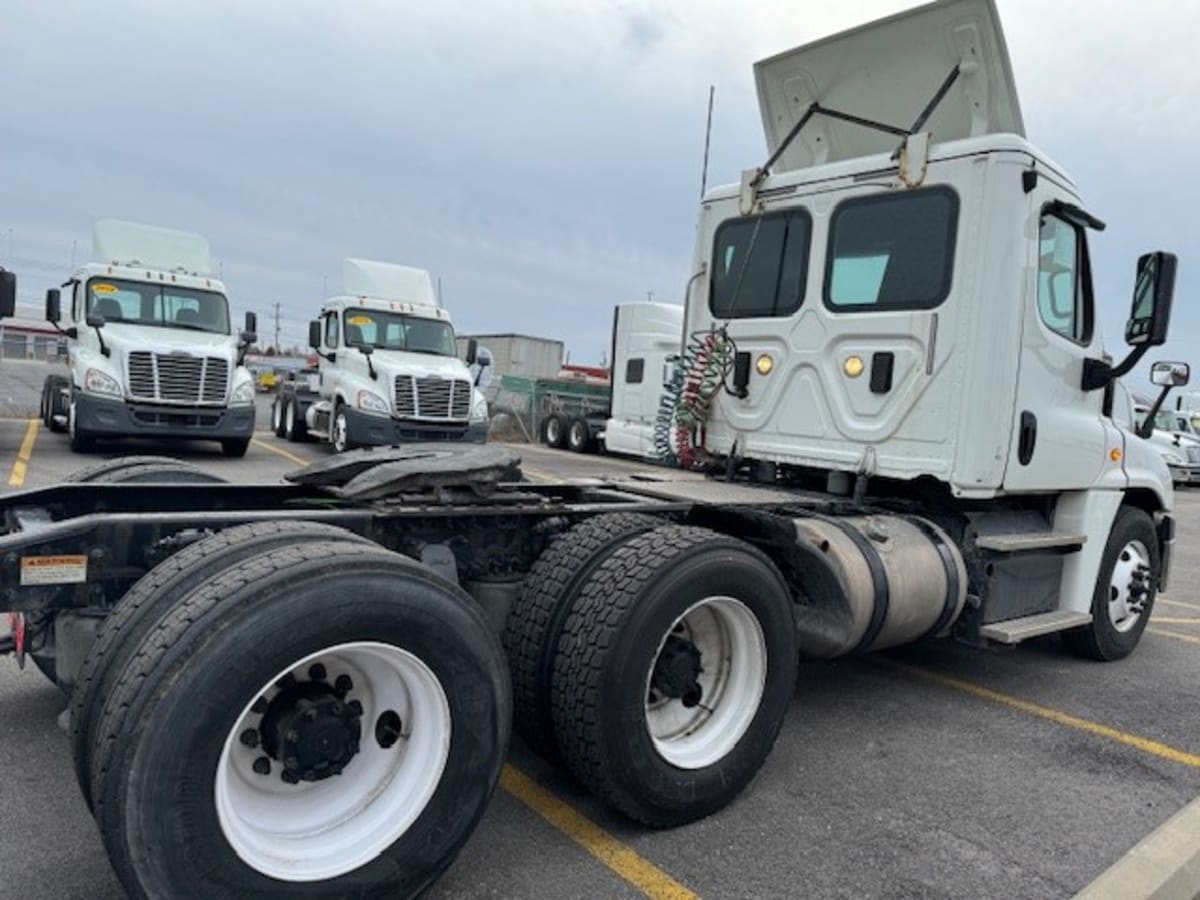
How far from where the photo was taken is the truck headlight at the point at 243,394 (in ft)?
44.3

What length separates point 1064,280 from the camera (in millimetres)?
4938

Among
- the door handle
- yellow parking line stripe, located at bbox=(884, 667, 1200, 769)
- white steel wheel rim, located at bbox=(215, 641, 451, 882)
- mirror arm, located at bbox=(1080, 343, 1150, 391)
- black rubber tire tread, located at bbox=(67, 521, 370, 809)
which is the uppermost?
mirror arm, located at bbox=(1080, 343, 1150, 391)

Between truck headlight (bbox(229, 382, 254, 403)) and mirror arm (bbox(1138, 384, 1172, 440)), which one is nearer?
mirror arm (bbox(1138, 384, 1172, 440))

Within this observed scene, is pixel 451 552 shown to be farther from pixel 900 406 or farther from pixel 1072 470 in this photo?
pixel 1072 470

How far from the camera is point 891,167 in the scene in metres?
4.86

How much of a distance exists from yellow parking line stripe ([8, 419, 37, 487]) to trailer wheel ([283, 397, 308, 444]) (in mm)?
4350

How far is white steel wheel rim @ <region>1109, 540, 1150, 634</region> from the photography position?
18.5 feet

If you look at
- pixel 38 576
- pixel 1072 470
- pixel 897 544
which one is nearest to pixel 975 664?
pixel 1072 470

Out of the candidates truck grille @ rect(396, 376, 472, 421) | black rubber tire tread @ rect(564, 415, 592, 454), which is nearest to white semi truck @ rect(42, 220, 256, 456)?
truck grille @ rect(396, 376, 472, 421)

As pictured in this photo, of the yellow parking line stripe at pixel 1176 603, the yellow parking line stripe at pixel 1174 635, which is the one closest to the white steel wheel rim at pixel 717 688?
the yellow parking line stripe at pixel 1174 635

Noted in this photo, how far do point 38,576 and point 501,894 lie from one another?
1.68m

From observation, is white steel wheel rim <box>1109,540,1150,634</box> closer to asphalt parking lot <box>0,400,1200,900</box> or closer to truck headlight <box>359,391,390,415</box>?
asphalt parking lot <box>0,400,1200,900</box>

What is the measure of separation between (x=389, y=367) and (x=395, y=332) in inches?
42.5

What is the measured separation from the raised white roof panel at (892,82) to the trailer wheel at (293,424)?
13.9 metres
